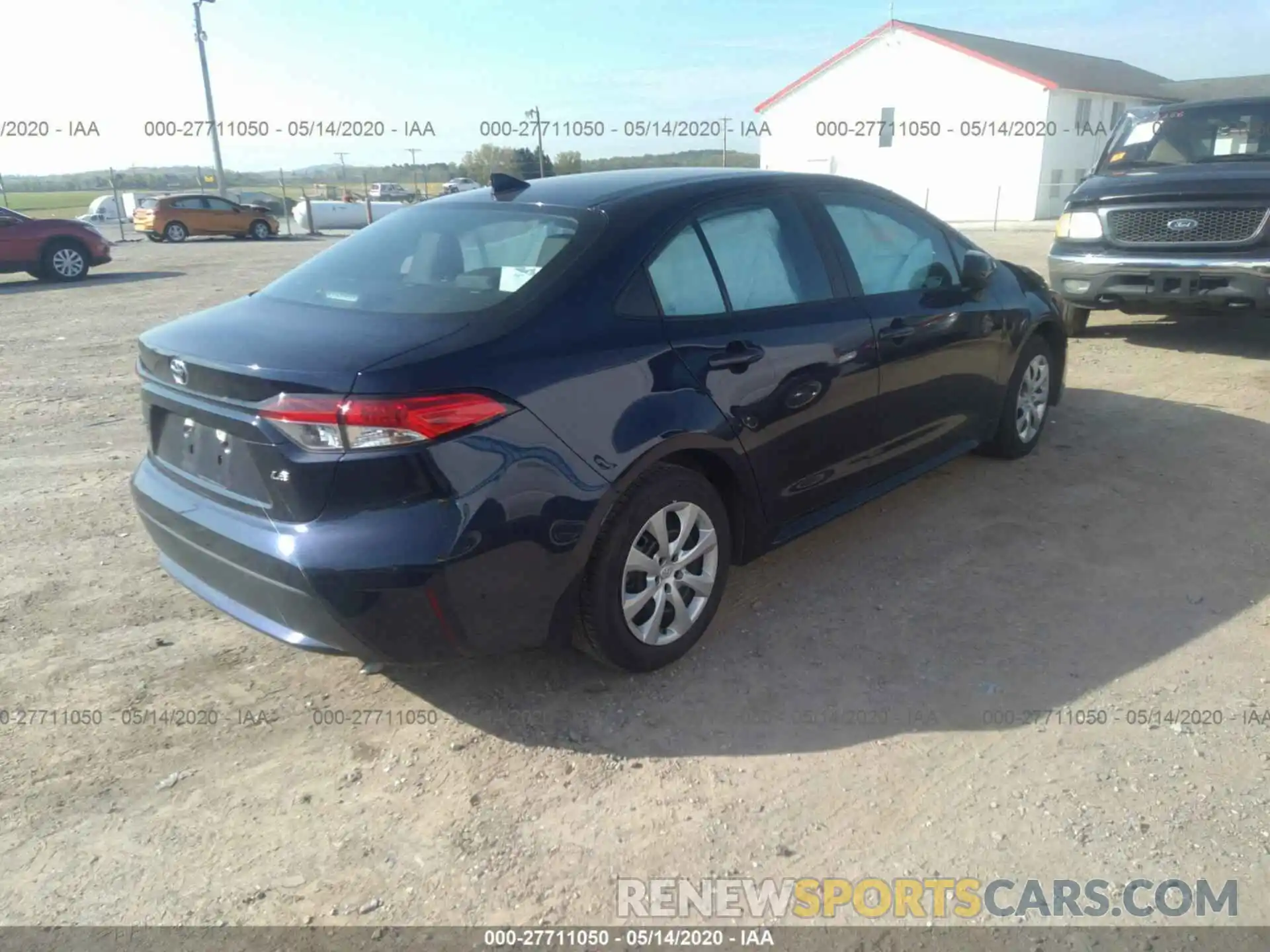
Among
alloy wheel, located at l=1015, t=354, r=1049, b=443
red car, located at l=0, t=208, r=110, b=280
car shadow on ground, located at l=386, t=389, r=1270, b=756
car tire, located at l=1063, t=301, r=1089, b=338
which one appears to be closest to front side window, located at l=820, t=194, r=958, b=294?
alloy wheel, located at l=1015, t=354, r=1049, b=443

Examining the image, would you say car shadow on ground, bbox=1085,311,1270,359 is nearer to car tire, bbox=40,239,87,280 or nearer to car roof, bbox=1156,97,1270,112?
car roof, bbox=1156,97,1270,112

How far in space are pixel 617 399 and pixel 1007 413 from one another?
299cm

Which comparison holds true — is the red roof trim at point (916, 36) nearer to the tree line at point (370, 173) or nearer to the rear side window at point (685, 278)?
the tree line at point (370, 173)

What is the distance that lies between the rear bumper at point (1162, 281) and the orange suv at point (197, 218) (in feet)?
84.1

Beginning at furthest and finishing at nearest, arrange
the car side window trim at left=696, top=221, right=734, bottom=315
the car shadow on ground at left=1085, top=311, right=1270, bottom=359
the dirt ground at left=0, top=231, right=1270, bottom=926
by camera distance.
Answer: the car shadow on ground at left=1085, top=311, right=1270, bottom=359 < the car side window trim at left=696, top=221, right=734, bottom=315 < the dirt ground at left=0, top=231, right=1270, bottom=926

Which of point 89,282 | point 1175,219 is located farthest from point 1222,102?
point 89,282

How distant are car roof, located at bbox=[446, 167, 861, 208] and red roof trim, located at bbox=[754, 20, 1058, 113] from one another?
A: 31182 mm

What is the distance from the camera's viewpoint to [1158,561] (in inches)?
162

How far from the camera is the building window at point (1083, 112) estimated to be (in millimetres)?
31956

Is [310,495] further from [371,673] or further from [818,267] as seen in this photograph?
[818,267]

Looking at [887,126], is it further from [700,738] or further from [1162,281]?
[700,738]

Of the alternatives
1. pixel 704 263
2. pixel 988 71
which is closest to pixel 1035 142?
pixel 988 71

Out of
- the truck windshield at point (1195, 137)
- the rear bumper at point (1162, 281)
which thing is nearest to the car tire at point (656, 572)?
the rear bumper at point (1162, 281)

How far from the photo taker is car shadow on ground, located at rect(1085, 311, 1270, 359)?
26.7ft
